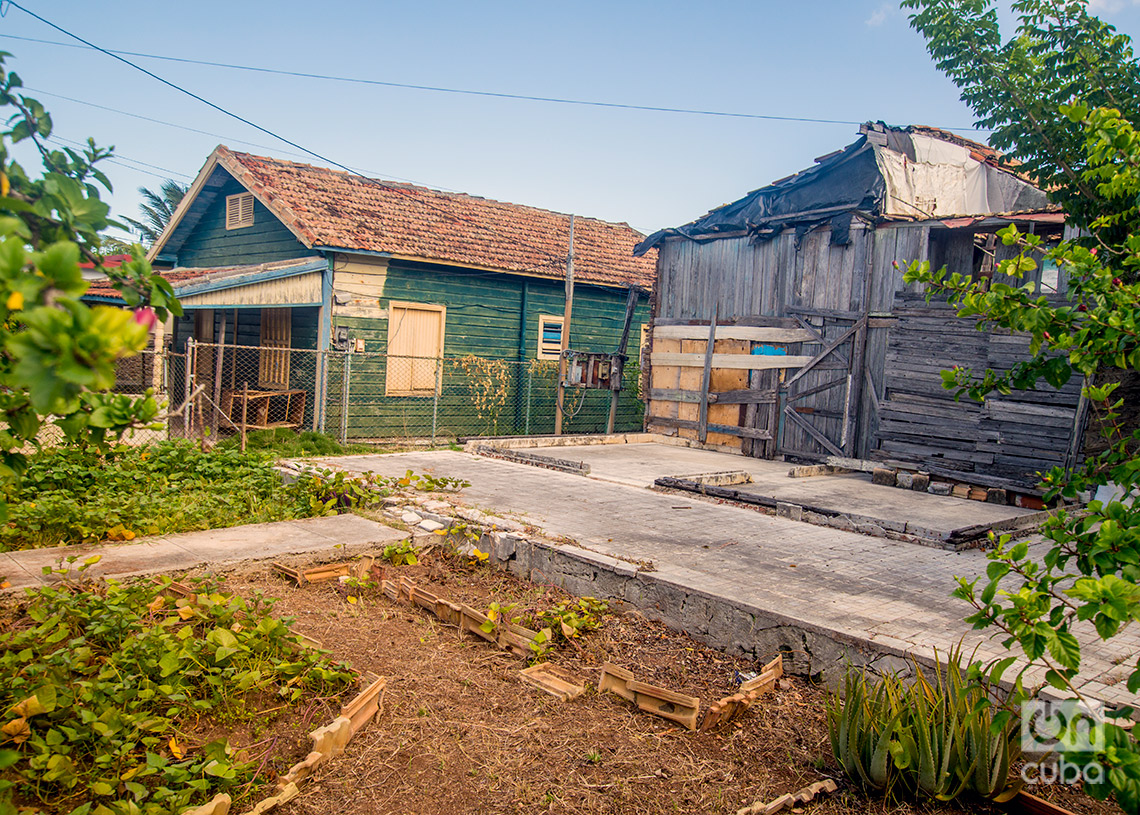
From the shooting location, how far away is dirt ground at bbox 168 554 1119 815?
3.11 m

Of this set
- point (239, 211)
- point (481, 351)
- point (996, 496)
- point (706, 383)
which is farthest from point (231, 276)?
point (996, 496)

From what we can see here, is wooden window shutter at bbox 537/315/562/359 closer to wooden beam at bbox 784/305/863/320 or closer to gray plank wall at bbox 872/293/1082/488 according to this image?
wooden beam at bbox 784/305/863/320

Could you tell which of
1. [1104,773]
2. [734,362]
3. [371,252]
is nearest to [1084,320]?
[1104,773]

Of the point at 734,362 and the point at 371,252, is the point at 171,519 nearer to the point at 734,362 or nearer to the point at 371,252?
the point at 371,252

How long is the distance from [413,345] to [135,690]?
12194 millimetres

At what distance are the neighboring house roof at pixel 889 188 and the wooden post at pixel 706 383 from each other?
173 cm

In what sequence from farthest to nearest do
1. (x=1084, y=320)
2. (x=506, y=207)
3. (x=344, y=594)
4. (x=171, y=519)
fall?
1. (x=506, y=207)
2. (x=171, y=519)
3. (x=344, y=594)
4. (x=1084, y=320)

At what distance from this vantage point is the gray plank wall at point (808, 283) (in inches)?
472

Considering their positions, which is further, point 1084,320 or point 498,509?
point 498,509

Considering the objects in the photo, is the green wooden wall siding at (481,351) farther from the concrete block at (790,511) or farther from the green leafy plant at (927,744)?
the green leafy plant at (927,744)

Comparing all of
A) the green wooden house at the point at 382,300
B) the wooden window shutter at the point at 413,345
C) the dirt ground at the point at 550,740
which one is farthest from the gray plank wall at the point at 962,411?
the wooden window shutter at the point at 413,345

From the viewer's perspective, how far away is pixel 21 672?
3.48m

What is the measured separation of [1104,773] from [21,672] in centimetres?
421

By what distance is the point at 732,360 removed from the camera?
1420 cm
